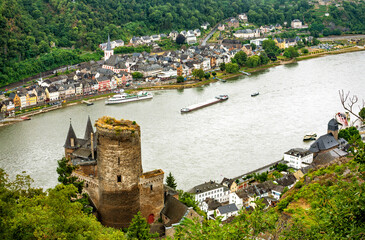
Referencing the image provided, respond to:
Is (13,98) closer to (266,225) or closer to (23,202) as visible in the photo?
(23,202)

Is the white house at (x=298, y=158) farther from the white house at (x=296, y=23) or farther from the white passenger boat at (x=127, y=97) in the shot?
the white house at (x=296, y=23)

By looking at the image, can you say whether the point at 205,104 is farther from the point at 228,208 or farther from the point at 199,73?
the point at 228,208

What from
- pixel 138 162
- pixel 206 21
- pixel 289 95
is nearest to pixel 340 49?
pixel 206 21

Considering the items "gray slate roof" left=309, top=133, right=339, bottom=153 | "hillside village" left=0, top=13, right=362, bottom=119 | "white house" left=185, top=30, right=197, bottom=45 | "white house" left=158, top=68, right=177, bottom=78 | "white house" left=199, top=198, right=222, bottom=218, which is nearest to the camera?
"white house" left=199, top=198, right=222, bottom=218

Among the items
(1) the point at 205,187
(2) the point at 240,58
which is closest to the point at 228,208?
(1) the point at 205,187

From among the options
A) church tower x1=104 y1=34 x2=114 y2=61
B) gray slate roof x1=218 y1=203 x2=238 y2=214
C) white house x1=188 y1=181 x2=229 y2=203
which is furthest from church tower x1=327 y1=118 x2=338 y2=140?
church tower x1=104 y1=34 x2=114 y2=61

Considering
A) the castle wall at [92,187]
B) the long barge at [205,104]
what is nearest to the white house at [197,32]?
the long barge at [205,104]

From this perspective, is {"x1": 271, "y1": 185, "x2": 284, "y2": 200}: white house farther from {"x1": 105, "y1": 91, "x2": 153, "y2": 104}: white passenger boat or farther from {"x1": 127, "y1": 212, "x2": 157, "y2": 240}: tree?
{"x1": 105, "y1": 91, "x2": 153, "y2": 104}: white passenger boat
